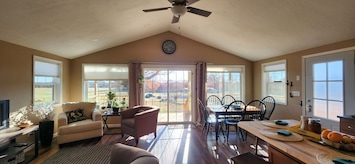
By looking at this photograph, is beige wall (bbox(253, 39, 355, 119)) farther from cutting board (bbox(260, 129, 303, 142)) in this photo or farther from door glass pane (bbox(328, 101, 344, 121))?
cutting board (bbox(260, 129, 303, 142))

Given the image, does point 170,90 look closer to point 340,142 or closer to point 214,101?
point 214,101

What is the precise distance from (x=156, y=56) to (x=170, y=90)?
1191mm

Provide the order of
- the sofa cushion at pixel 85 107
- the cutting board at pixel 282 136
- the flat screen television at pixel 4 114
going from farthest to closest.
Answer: the sofa cushion at pixel 85 107 < the flat screen television at pixel 4 114 < the cutting board at pixel 282 136

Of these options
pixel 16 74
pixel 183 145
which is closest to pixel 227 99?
→ pixel 183 145

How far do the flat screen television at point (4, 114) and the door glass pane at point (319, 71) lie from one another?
19.5 feet

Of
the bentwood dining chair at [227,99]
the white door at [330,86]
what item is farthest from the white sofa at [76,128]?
the white door at [330,86]

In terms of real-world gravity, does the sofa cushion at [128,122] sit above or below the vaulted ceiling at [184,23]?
below

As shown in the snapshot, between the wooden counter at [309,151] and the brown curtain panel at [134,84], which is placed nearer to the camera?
the wooden counter at [309,151]

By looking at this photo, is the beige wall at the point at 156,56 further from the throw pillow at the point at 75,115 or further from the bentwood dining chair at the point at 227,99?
the throw pillow at the point at 75,115

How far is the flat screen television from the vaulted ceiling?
1130 millimetres

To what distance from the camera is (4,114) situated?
3.07 m

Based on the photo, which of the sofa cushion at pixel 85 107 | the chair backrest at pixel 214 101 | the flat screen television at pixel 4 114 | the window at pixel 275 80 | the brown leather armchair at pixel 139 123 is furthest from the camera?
the chair backrest at pixel 214 101

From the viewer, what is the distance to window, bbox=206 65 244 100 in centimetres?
605

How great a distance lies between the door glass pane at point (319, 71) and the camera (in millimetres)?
3574
